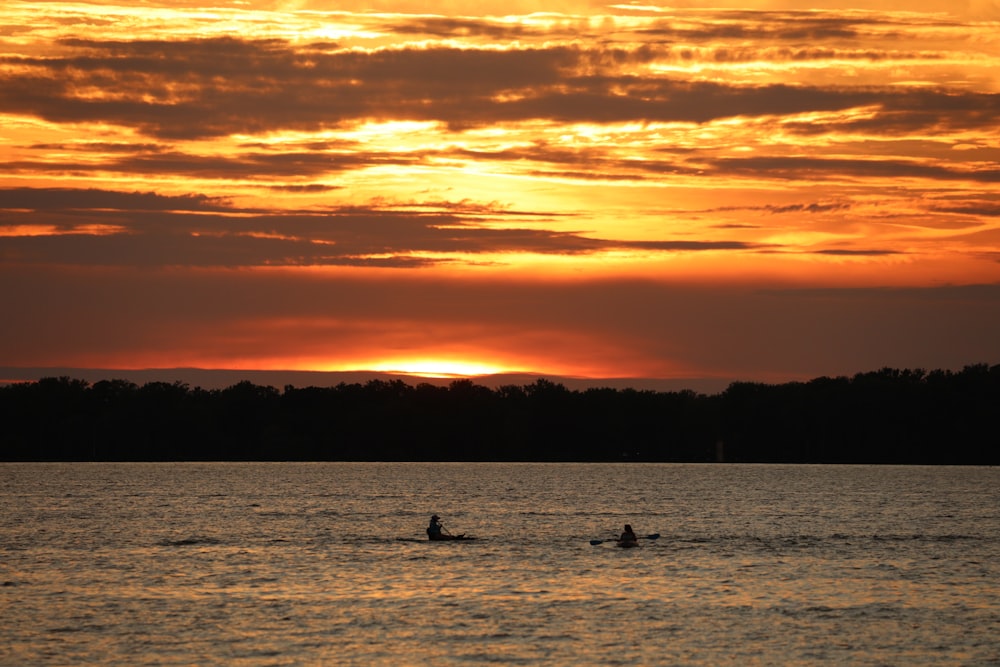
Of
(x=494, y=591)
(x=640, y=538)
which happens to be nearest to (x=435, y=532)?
(x=640, y=538)

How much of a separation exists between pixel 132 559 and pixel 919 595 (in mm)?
41270

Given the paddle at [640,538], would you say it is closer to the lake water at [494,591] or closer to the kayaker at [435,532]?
the lake water at [494,591]

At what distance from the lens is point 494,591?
6041 centimetres

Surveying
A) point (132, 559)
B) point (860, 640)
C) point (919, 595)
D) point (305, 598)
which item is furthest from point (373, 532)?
point (860, 640)

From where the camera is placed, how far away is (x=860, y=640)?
1881 inches

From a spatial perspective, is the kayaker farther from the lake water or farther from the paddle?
the paddle

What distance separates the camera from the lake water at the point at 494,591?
45312mm

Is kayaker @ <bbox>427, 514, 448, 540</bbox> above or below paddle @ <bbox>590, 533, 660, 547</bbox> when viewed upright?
above

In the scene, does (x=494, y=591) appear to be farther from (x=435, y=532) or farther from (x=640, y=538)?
(x=640, y=538)

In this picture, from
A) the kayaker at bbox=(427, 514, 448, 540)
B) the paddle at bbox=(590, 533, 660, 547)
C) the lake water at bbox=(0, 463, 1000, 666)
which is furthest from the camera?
the kayaker at bbox=(427, 514, 448, 540)

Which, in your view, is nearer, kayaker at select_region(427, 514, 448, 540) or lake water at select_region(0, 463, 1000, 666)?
lake water at select_region(0, 463, 1000, 666)

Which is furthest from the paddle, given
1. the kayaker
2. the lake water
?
the kayaker

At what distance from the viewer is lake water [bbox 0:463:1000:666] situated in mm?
45312

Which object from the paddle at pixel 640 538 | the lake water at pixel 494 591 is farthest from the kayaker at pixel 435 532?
the paddle at pixel 640 538
